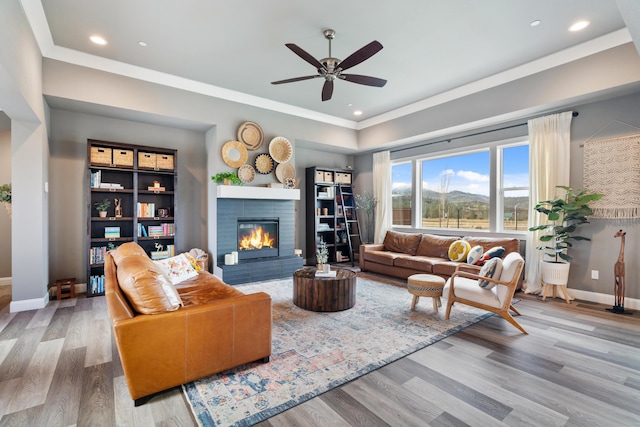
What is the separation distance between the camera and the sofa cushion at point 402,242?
595cm

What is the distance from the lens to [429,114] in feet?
18.7

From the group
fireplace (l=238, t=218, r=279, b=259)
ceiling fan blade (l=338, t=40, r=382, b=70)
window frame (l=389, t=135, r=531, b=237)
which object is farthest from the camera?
fireplace (l=238, t=218, r=279, b=259)

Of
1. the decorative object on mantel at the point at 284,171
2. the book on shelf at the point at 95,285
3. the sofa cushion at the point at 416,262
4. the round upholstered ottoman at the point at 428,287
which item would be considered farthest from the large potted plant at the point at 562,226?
the book on shelf at the point at 95,285

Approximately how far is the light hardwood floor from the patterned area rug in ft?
0.35

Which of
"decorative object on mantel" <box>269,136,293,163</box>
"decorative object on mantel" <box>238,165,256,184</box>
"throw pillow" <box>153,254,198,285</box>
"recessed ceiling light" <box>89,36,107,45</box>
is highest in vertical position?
"recessed ceiling light" <box>89,36,107,45</box>

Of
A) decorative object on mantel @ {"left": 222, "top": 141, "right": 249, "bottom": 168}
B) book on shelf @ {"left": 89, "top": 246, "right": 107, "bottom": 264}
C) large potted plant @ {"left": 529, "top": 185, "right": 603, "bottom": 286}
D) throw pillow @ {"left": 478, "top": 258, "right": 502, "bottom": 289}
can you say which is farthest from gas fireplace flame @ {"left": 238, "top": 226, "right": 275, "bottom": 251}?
large potted plant @ {"left": 529, "top": 185, "right": 603, "bottom": 286}

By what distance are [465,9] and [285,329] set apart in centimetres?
386

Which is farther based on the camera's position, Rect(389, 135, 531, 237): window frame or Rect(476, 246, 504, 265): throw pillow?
Rect(389, 135, 531, 237): window frame

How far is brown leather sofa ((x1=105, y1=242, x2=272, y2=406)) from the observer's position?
1.93 m

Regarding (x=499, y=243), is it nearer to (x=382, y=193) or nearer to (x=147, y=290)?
(x=382, y=193)

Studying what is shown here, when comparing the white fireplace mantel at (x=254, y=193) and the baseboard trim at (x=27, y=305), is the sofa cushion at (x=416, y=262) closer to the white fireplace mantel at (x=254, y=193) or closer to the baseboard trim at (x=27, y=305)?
the white fireplace mantel at (x=254, y=193)

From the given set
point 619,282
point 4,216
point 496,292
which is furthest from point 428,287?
point 4,216

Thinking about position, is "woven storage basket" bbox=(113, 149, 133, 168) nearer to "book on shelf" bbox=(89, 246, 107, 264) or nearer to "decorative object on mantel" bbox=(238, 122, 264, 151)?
"book on shelf" bbox=(89, 246, 107, 264)

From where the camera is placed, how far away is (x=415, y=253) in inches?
231
